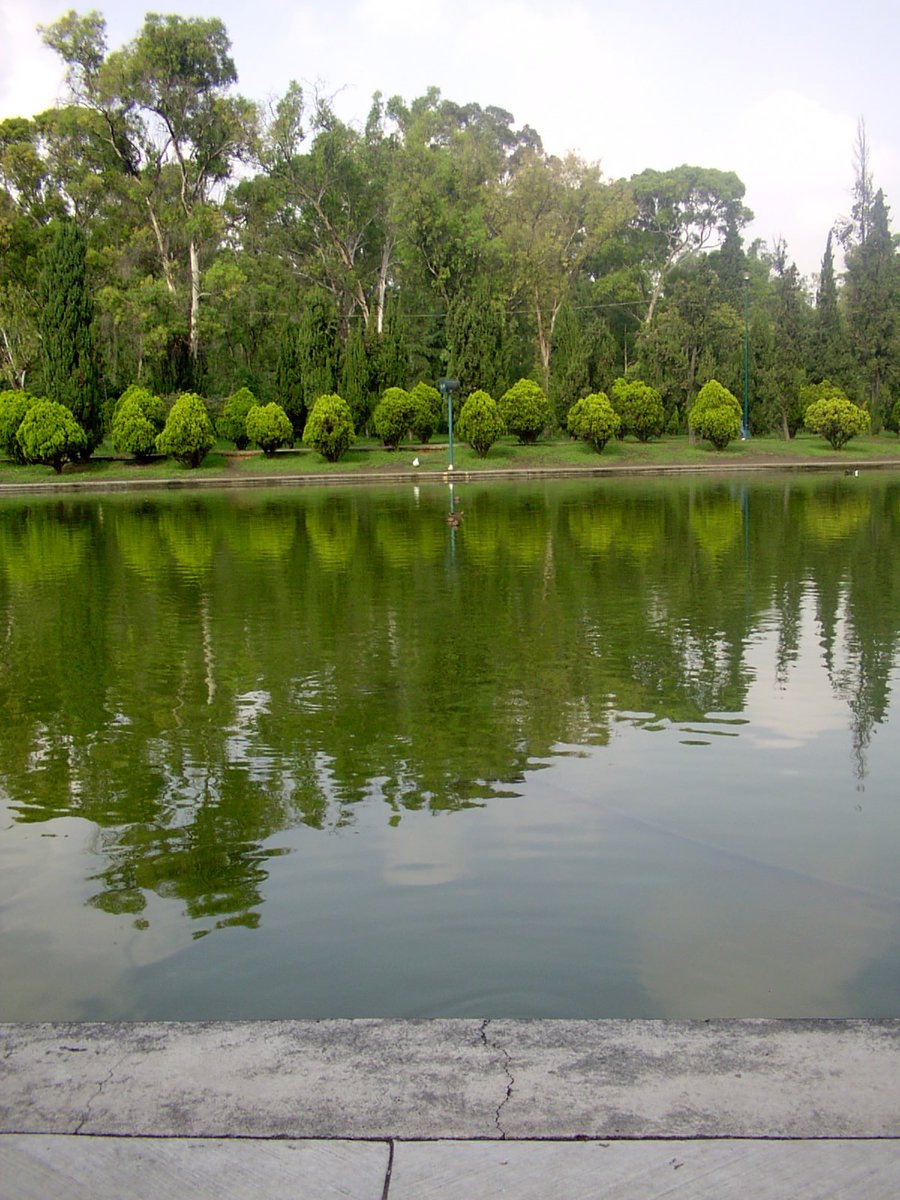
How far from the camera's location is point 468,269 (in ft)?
160

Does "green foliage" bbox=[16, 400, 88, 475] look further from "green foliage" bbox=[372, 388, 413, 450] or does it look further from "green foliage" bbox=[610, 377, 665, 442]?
"green foliage" bbox=[610, 377, 665, 442]

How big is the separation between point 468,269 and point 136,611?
1569 inches

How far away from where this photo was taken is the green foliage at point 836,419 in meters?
41.5

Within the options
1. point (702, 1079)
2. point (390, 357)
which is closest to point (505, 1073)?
point (702, 1079)

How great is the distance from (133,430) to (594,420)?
51.6ft

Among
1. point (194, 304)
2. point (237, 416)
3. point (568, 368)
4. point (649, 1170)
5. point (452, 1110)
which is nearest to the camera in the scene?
point (649, 1170)

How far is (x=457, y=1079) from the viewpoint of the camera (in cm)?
261

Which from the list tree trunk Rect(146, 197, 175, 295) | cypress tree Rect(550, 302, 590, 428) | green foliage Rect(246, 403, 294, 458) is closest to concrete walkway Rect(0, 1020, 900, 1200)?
green foliage Rect(246, 403, 294, 458)

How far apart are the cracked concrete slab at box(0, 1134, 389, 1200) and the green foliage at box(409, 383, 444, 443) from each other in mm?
40767

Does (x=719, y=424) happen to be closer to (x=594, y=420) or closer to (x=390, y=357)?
(x=594, y=420)

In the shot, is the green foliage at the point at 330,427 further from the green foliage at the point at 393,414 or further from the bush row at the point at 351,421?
the green foliage at the point at 393,414

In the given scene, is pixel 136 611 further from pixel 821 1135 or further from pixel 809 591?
pixel 821 1135

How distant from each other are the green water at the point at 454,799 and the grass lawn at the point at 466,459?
87.9ft

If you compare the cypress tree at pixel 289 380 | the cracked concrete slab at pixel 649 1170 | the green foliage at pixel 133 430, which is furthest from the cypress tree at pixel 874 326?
the cracked concrete slab at pixel 649 1170
